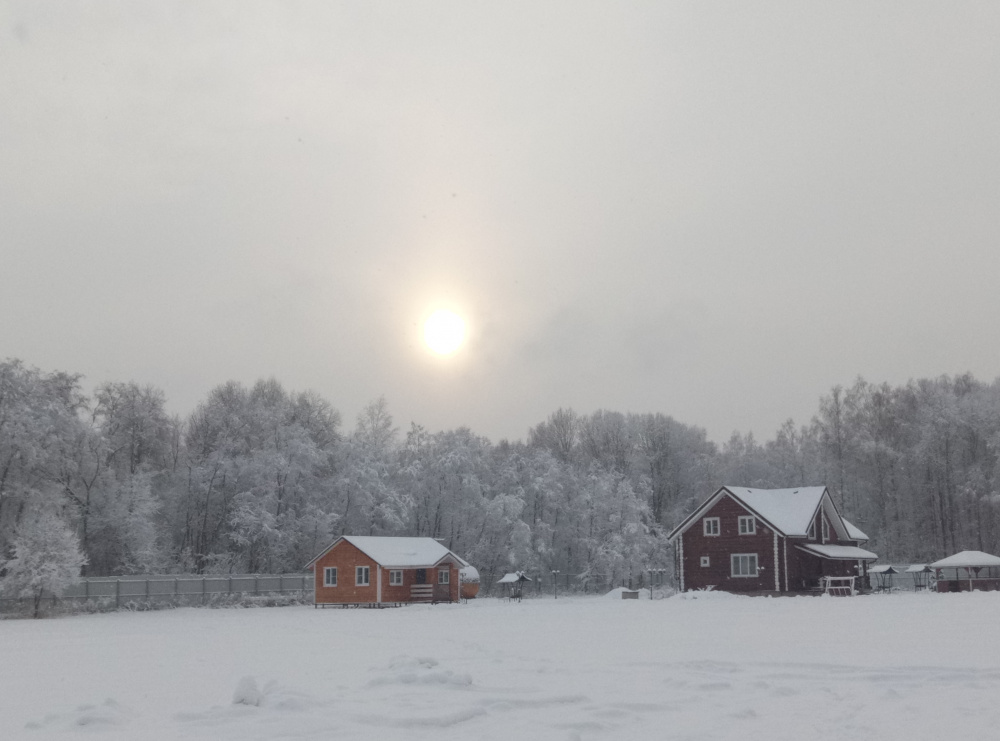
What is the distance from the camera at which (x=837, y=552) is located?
5609cm

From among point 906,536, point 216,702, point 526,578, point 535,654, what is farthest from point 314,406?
point 216,702

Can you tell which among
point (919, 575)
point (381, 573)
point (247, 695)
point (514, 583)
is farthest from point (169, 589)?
point (919, 575)

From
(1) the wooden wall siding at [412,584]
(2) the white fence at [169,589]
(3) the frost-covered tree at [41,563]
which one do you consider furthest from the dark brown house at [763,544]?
(3) the frost-covered tree at [41,563]

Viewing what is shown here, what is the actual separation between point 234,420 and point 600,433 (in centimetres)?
3750

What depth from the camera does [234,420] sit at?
70.2 metres

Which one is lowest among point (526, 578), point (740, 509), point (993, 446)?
point (526, 578)

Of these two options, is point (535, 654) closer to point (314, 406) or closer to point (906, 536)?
point (314, 406)

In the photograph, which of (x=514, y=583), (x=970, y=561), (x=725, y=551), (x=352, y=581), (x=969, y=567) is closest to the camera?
(x=970, y=561)

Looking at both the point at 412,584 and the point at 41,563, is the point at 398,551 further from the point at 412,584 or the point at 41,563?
the point at 41,563

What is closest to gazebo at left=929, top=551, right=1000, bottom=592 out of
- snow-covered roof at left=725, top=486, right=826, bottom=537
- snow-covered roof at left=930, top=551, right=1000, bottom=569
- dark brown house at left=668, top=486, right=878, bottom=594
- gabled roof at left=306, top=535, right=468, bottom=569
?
snow-covered roof at left=930, top=551, right=1000, bottom=569

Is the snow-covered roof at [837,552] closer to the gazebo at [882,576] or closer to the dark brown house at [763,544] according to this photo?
the dark brown house at [763,544]

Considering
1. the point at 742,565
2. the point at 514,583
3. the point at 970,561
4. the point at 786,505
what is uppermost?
the point at 786,505

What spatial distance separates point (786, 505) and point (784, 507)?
30 centimetres

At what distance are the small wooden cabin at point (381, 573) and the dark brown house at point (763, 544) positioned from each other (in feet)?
48.0
